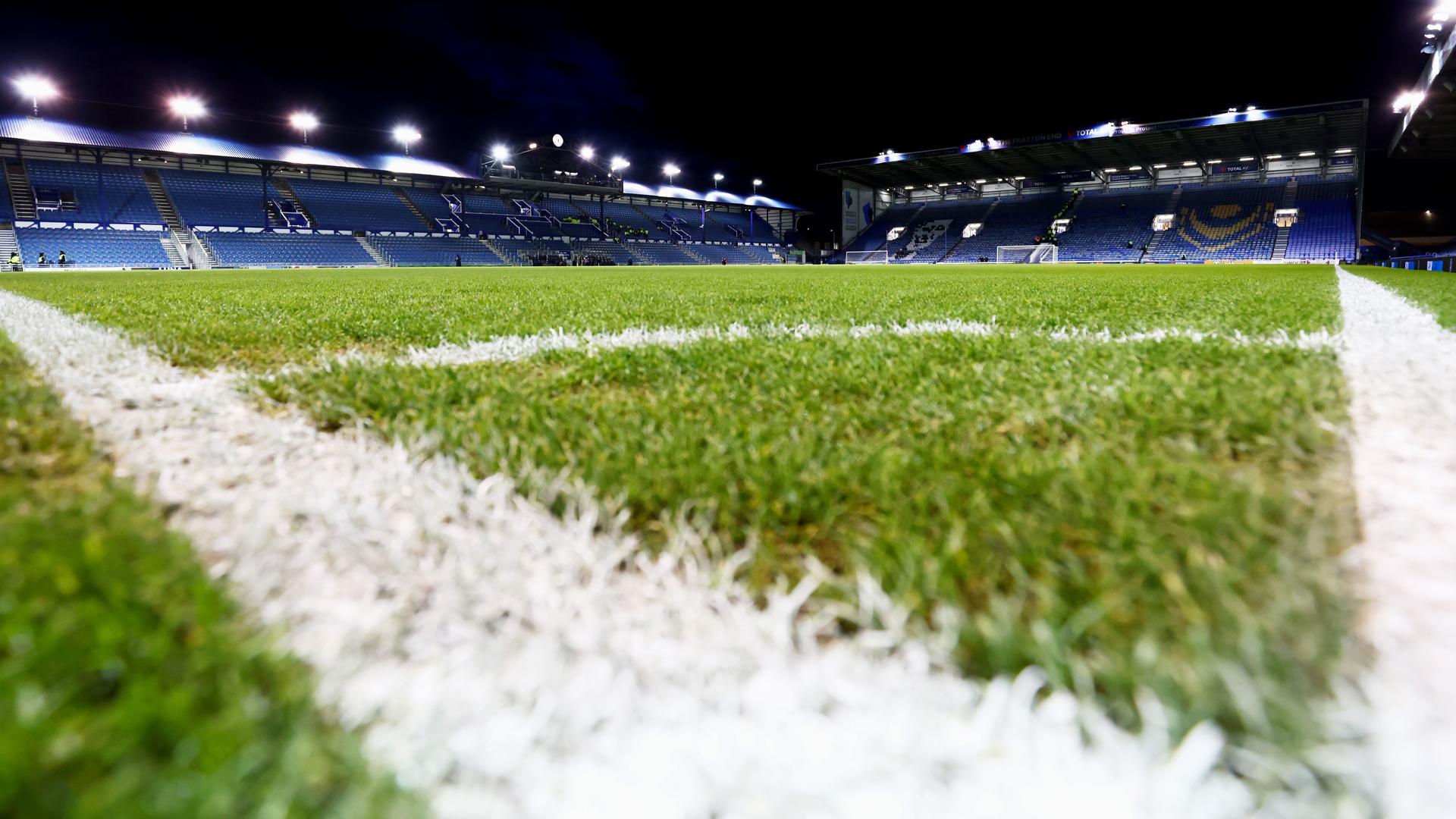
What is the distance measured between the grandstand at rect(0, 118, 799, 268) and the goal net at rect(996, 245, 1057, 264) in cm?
1568

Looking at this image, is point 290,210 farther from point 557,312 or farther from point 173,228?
point 557,312

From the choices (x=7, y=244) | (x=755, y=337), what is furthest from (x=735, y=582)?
(x=7, y=244)

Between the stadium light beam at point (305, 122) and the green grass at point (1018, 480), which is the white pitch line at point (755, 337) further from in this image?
the stadium light beam at point (305, 122)

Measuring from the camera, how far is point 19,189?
27016 millimetres

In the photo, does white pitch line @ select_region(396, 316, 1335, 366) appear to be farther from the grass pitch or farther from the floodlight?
the floodlight

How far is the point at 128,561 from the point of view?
75cm

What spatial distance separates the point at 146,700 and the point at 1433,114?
29.4 metres

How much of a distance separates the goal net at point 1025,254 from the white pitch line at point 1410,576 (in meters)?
36.2

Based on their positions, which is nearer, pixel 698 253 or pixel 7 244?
pixel 7 244

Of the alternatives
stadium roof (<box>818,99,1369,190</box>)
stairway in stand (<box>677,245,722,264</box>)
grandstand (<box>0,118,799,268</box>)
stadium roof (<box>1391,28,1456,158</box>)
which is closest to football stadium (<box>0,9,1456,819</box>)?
stadium roof (<box>1391,28,1456,158</box>)

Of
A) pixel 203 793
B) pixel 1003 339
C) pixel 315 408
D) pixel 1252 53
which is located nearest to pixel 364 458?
pixel 315 408

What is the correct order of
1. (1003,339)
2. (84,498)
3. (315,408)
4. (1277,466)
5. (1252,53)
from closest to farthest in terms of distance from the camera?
1. (84,498)
2. (1277,466)
3. (315,408)
4. (1003,339)
5. (1252,53)

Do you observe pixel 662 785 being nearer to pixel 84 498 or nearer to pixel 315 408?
pixel 84 498

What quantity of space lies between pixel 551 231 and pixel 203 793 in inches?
1620
